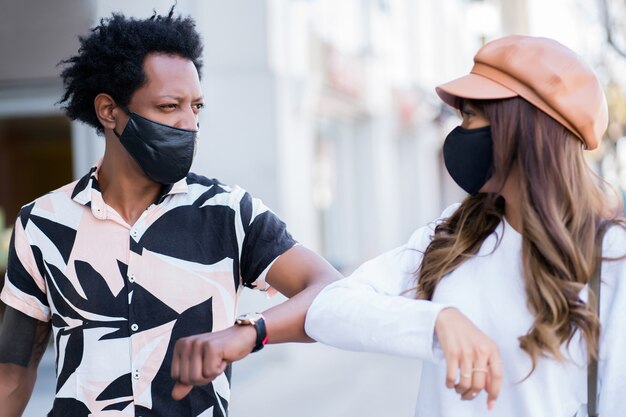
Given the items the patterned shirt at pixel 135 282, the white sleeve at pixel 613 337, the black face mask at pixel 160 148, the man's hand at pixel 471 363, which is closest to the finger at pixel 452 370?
the man's hand at pixel 471 363

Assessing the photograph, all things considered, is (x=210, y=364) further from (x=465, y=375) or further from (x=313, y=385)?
(x=313, y=385)

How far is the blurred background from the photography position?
757 cm

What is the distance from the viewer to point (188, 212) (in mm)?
2557

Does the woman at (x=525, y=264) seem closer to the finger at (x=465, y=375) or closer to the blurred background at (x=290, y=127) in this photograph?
the finger at (x=465, y=375)

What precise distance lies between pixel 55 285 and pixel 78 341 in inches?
6.8

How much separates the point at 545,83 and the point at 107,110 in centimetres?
136

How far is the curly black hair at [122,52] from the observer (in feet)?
8.59

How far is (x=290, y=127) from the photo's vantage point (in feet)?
33.4

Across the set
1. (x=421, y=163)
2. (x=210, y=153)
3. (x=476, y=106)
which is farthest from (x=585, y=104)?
(x=421, y=163)

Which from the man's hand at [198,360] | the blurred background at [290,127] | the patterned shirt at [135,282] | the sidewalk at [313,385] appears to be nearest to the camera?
the man's hand at [198,360]

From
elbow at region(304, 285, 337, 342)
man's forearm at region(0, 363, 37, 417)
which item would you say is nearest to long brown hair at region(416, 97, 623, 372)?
elbow at region(304, 285, 337, 342)

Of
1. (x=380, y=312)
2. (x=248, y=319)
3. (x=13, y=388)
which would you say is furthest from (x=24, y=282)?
(x=380, y=312)

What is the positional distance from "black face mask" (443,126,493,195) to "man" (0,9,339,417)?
422 mm

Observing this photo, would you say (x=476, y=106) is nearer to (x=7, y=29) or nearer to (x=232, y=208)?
(x=232, y=208)
